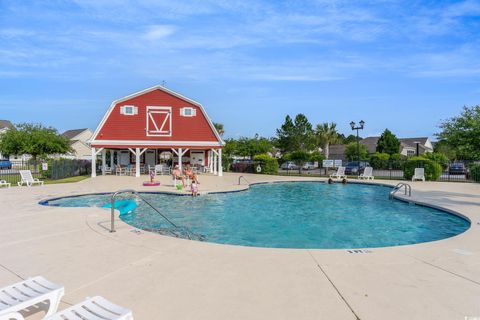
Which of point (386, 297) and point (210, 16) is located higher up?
point (210, 16)

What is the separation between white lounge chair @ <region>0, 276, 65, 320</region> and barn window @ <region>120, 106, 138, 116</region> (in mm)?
23875

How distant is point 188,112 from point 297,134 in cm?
3253

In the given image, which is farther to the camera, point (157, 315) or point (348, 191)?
point (348, 191)

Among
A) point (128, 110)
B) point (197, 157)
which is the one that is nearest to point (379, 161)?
point (197, 157)

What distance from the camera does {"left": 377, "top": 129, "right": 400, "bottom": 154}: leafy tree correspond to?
4862 centimetres

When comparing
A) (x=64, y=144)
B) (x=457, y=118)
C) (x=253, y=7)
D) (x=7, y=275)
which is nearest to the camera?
(x=7, y=275)

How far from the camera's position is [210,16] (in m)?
14.4

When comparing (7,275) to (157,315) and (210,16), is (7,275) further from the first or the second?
(210,16)

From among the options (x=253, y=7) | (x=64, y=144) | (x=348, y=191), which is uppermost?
(x=253, y=7)

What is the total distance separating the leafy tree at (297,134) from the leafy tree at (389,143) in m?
11.2

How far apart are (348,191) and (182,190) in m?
9.26

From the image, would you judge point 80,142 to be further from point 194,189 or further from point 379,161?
point 194,189

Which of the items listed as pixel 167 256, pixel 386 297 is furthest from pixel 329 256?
pixel 167 256

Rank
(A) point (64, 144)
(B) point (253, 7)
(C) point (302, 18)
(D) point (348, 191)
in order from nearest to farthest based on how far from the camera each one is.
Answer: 1. (B) point (253, 7)
2. (C) point (302, 18)
3. (D) point (348, 191)
4. (A) point (64, 144)
